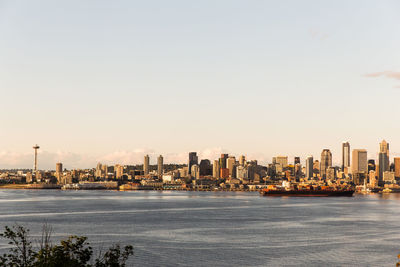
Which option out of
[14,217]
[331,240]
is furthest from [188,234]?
[14,217]

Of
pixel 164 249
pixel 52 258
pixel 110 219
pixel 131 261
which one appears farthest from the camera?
pixel 110 219

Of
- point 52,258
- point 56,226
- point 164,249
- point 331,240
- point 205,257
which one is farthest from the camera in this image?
point 56,226

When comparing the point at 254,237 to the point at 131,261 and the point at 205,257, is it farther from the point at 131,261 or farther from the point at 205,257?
the point at 131,261

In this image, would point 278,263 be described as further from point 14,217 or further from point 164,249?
point 14,217

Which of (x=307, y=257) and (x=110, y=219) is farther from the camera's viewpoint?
(x=110, y=219)

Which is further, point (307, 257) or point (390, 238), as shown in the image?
point (390, 238)

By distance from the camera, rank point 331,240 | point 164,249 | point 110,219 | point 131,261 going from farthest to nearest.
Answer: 1. point 110,219
2. point 331,240
3. point 164,249
4. point 131,261

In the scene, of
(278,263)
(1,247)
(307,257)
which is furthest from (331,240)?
(1,247)

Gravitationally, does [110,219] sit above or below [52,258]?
below

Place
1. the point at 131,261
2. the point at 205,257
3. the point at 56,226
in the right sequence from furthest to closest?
the point at 56,226, the point at 205,257, the point at 131,261
